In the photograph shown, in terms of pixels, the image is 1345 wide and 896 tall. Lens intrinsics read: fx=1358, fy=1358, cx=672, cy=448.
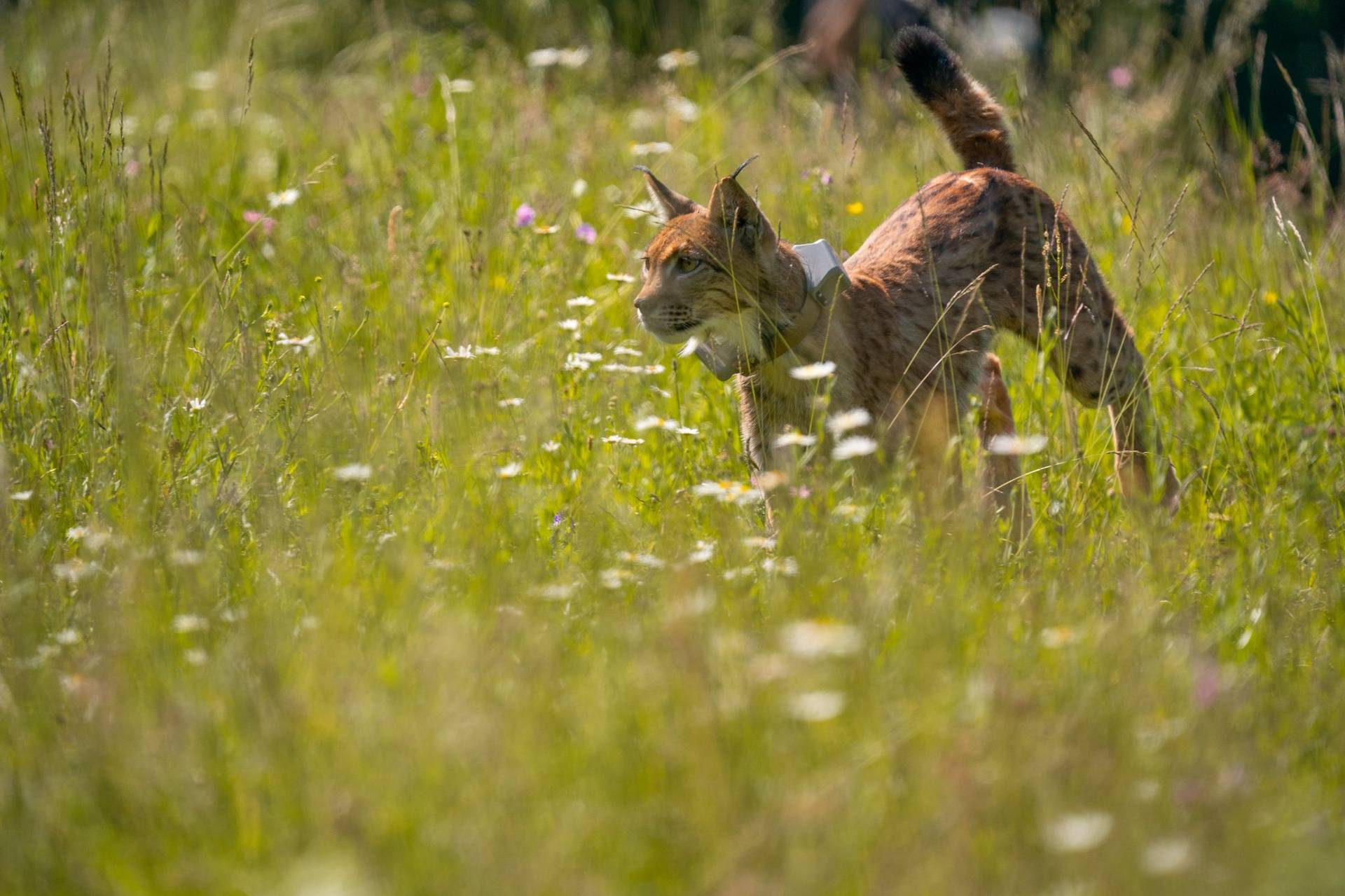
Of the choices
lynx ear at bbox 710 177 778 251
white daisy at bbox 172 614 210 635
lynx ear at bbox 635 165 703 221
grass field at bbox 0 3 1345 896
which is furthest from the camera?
lynx ear at bbox 635 165 703 221

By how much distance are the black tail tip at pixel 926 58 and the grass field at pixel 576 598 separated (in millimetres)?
590

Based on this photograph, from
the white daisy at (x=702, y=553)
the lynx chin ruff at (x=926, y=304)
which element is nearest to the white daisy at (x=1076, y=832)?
the white daisy at (x=702, y=553)

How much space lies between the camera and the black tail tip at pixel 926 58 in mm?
4594

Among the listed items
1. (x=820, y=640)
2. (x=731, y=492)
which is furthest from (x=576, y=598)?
(x=820, y=640)

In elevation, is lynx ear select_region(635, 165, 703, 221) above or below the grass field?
above

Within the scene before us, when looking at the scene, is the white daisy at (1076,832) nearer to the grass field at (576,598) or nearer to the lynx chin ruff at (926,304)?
the grass field at (576,598)

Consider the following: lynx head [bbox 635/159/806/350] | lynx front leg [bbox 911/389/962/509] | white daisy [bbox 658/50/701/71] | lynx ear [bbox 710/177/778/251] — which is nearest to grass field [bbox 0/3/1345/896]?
lynx front leg [bbox 911/389/962/509]

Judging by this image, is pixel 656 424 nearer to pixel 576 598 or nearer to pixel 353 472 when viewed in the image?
pixel 576 598

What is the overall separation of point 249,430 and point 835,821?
83.1 inches

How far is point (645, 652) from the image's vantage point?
7.64ft

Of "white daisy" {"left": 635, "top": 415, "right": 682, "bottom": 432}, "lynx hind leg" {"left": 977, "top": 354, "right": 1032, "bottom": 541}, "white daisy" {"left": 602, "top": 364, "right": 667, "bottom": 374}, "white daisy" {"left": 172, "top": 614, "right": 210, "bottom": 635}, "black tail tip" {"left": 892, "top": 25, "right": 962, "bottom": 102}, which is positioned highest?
"black tail tip" {"left": 892, "top": 25, "right": 962, "bottom": 102}

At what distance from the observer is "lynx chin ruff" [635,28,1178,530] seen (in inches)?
156

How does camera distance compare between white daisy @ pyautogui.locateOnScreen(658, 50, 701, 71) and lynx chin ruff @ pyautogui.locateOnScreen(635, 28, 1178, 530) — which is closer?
lynx chin ruff @ pyautogui.locateOnScreen(635, 28, 1178, 530)

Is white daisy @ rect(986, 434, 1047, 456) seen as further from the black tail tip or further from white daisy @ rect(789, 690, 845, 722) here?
the black tail tip
